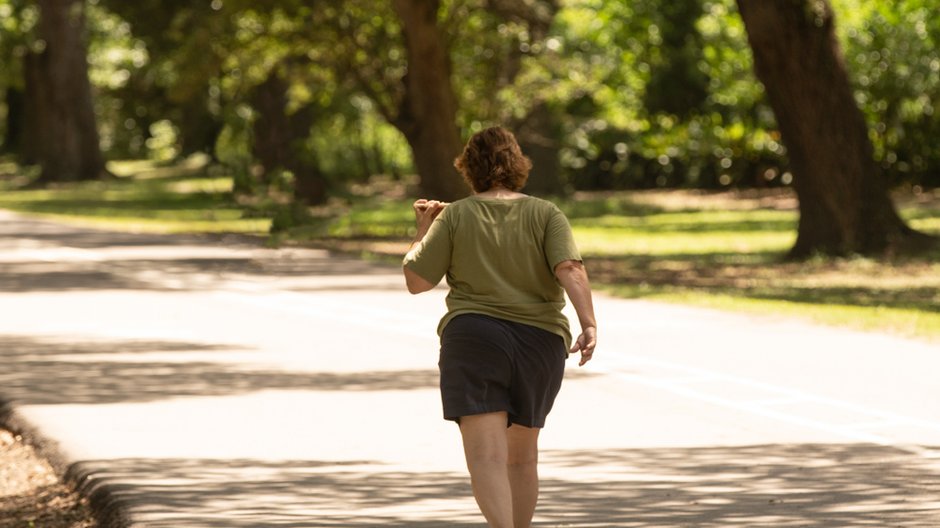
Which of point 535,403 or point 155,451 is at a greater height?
point 535,403

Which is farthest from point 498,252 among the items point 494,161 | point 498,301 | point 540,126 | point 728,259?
point 540,126

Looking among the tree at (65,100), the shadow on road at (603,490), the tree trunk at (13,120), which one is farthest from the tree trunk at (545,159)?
the tree trunk at (13,120)

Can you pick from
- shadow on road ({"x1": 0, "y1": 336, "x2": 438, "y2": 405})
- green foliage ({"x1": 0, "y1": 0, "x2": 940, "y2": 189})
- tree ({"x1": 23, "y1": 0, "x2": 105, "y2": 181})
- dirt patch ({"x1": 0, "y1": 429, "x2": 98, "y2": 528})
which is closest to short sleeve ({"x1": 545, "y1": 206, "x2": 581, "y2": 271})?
dirt patch ({"x1": 0, "y1": 429, "x2": 98, "y2": 528})

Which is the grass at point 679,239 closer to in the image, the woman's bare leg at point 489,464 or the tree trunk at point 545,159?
the tree trunk at point 545,159

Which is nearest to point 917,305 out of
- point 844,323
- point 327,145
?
point 844,323

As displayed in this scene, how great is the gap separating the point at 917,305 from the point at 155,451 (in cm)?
1053

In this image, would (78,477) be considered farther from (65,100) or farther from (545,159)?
(65,100)

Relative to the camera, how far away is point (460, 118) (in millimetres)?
36531

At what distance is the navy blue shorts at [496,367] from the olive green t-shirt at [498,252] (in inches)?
1.9

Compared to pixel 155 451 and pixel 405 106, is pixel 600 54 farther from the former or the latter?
pixel 155 451

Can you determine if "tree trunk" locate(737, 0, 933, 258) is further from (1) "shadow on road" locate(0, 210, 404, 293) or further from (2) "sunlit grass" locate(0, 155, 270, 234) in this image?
(2) "sunlit grass" locate(0, 155, 270, 234)

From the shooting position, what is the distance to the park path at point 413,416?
899cm

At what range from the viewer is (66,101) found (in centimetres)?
6097

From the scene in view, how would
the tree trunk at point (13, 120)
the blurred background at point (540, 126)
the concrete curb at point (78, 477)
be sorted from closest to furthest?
the concrete curb at point (78, 477) < the blurred background at point (540, 126) < the tree trunk at point (13, 120)
